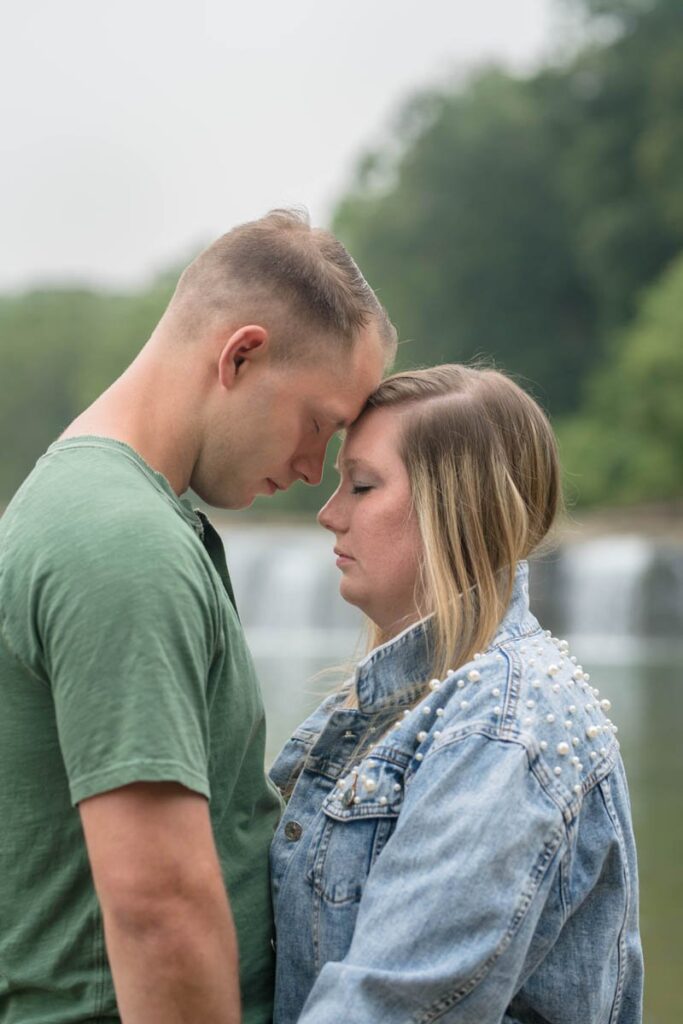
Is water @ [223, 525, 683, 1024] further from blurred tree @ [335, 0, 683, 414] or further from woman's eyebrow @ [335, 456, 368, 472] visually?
blurred tree @ [335, 0, 683, 414]

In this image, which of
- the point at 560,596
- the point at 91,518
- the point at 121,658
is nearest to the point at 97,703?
the point at 121,658

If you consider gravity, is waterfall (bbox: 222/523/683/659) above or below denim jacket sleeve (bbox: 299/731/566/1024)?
below

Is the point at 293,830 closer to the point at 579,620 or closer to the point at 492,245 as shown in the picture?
the point at 579,620

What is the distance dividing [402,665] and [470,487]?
0.28 meters

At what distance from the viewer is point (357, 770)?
6.68 ft

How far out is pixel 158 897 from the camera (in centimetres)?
170

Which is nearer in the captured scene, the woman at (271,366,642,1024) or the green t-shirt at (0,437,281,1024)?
the green t-shirt at (0,437,281,1024)

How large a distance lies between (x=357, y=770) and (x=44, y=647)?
508mm

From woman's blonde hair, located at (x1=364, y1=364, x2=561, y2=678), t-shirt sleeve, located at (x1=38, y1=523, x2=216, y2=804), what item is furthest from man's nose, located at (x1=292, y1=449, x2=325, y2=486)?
t-shirt sleeve, located at (x1=38, y1=523, x2=216, y2=804)

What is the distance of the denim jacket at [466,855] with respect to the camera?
180 cm

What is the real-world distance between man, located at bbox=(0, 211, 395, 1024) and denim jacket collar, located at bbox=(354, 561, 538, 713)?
0.70 feet

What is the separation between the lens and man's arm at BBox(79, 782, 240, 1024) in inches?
66.5

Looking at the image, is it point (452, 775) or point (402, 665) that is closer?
point (452, 775)

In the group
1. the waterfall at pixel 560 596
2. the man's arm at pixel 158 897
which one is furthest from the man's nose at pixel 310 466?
the waterfall at pixel 560 596
